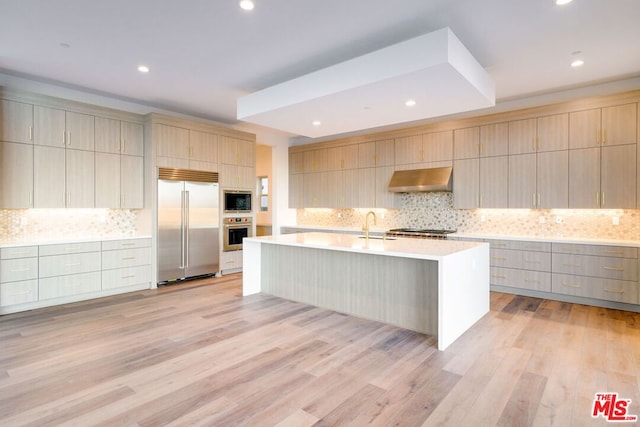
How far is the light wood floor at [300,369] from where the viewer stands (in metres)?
2.15

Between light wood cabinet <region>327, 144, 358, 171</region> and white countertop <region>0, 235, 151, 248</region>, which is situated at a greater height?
light wood cabinet <region>327, 144, 358, 171</region>

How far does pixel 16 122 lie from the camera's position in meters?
4.29

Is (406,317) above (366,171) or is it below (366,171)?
below

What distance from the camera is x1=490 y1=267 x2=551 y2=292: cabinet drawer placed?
15.6 feet

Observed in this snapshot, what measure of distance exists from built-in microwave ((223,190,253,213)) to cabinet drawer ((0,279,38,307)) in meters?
2.92

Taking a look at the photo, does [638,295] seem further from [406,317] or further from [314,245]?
[314,245]

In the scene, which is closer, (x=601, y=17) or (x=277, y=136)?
(x=601, y=17)

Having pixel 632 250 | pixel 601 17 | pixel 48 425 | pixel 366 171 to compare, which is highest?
pixel 601 17

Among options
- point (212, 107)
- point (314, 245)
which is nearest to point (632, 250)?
point (314, 245)

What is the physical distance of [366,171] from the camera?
688cm

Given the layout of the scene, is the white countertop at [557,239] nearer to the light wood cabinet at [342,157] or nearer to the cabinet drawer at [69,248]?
the light wood cabinet at [342,157]

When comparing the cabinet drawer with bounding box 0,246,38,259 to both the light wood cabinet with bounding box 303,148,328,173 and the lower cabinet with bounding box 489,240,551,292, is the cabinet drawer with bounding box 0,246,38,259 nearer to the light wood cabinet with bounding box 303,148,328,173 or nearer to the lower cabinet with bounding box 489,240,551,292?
the light wood cabinet with bounding box 303,148,328,173

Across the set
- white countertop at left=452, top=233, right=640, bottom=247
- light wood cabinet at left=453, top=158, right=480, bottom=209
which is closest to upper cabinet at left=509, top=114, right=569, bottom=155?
light wood cabinet at left=453, top=158, right=480, bottom=209

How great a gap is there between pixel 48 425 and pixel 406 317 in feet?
9.72
